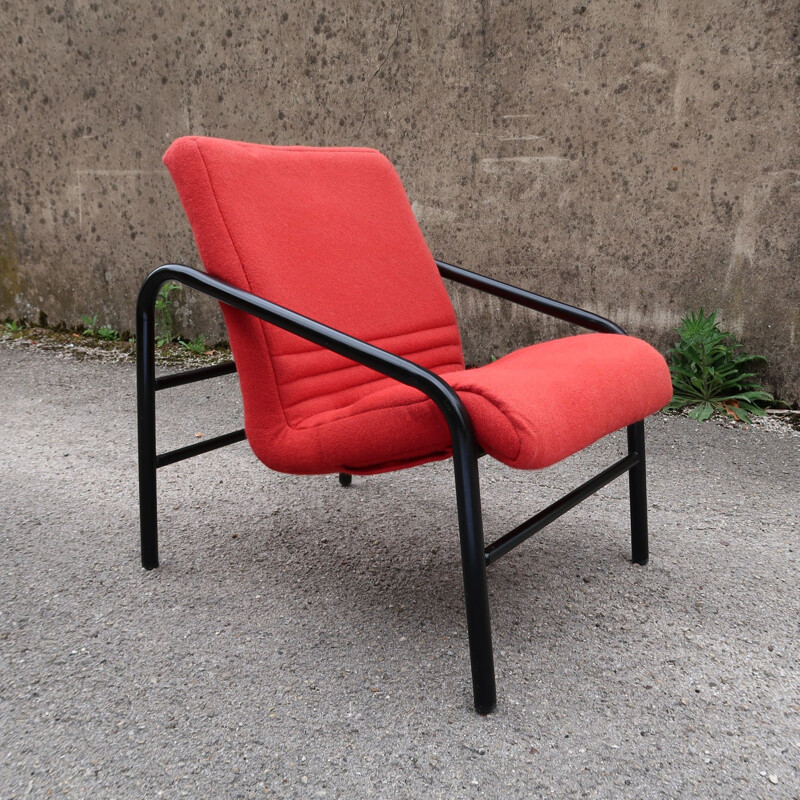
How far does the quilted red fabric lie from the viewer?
127cm

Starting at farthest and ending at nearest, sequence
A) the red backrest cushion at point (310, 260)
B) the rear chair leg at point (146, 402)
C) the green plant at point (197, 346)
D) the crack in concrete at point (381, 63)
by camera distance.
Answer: the green plant at point (197, 346)
the crack in concrete at point (381, 63)
the rear chair leg at point (146, 402)
the red backrest cushion at point (310, 260)

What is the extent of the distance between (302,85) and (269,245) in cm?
220

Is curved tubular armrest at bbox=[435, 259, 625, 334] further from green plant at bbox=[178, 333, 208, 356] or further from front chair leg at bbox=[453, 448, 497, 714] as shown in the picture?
green plant at bbox=[178, 333, 208, 356]

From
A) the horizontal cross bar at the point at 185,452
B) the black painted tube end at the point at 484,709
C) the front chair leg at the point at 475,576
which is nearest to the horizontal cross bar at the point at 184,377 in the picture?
the horizontal cross bar at the point at 185,452

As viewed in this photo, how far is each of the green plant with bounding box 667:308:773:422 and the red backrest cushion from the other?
1393 mm

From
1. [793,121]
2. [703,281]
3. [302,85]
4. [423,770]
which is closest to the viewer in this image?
[423,770]

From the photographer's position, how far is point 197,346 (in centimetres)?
400

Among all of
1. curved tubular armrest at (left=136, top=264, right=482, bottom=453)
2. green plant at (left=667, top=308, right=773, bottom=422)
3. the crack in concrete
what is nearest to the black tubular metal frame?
curved tubular armrest at (left=136, top=264, right=482, bottom=453)

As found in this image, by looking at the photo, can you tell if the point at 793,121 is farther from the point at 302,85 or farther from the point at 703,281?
Answer: the point at 302,85

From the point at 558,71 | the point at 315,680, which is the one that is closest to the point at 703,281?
the point at 558,71

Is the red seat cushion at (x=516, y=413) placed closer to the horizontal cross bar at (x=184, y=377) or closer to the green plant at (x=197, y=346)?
the horizontal cross bar at (x=184, y=377)

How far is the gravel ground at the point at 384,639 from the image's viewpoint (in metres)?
1.17

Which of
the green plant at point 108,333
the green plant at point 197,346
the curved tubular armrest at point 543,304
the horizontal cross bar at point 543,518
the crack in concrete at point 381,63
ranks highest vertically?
the crack in concrete at point 381,63

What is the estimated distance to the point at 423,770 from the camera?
116 centimetres
